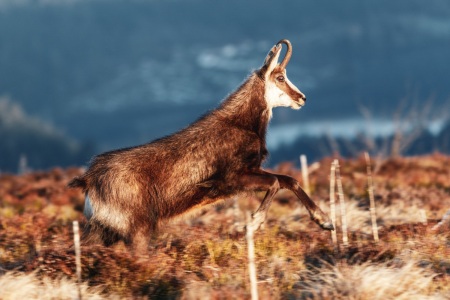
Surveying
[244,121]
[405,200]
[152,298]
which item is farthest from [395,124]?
[152,298]

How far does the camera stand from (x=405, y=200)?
1555 cm

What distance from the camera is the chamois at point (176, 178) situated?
8.84 m

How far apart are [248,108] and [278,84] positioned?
25.5 inches

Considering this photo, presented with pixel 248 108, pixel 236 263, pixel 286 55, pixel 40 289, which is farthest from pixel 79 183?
pixel 286 55

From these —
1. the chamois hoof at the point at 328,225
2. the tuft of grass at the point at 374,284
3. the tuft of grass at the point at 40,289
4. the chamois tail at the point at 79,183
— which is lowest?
the tuft of grass at the point at 374,284

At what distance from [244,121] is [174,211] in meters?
1.59

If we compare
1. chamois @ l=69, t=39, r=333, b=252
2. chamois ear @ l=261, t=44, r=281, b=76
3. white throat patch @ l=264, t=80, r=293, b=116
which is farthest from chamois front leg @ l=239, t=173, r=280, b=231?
chamois ear @ l=261, t=44, r=281, b=76

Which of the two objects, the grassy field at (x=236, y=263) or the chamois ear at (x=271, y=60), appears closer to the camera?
the grassy field at (x=236, y=263)

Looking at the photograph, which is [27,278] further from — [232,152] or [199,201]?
[232,152]

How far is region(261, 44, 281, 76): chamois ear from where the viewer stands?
33.7 ft

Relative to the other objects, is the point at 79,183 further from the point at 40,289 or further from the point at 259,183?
the point at 259,183

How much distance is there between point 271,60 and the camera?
10266 millimetres

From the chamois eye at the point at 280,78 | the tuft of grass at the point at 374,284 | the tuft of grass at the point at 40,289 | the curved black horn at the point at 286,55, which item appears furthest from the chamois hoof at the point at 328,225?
the tuft of grass at the point at 40,289

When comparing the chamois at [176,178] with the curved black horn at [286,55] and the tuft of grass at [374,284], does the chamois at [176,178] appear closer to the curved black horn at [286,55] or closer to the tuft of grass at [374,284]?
the curved black horn at [286,55]
